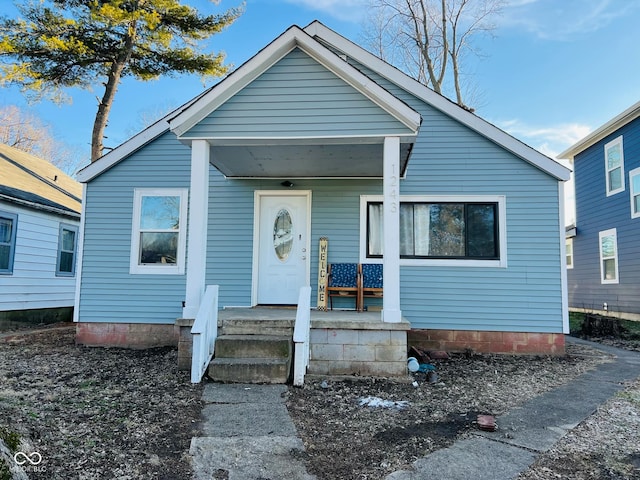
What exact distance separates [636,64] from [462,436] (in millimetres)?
13893

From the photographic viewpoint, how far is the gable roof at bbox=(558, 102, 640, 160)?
1026 centimetres

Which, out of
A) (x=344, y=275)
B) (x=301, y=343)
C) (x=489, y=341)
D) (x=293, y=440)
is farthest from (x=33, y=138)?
(x=293, y=440)

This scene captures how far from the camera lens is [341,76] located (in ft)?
16.8

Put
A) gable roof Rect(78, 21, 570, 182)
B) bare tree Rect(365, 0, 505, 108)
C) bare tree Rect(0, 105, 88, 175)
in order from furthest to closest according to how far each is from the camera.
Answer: bare tree Rect(0, 105, 88, 175) < bare tree Rect(365, 0, 505, 108) < gable roof Rect(78, 21, 570, 182)

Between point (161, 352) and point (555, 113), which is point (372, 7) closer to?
point (555, 113)

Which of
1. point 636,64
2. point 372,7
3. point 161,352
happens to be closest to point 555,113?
point 636,64

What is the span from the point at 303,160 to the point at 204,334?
9.61 feet

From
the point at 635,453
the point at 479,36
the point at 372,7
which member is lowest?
the point at 635,453

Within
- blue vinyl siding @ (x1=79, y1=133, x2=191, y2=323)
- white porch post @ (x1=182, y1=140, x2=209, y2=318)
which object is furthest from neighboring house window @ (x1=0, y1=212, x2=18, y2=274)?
white porch post @ (x1=182, y1=140, x2=209, y2=318)

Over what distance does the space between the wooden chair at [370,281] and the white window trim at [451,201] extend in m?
0.11

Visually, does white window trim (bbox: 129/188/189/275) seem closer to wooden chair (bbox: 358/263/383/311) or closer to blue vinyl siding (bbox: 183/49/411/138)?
blue vinyl siding (bbox: 183/49/411/138)

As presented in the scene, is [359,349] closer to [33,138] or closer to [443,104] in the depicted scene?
[443,104]

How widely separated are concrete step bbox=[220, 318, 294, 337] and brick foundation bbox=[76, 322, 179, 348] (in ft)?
6.97

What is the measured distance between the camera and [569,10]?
39.4 ft
